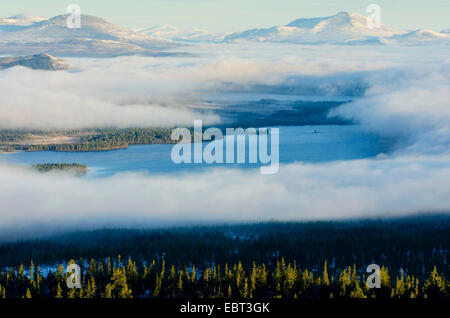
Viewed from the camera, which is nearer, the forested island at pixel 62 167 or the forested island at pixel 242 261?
the forested island at pixel 242 261

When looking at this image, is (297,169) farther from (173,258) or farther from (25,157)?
(173,258)

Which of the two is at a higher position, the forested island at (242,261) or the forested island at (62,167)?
the forested island at (242,261)

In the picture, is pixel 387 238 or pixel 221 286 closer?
pixel 221 286

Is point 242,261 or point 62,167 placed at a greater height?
point 242,261
